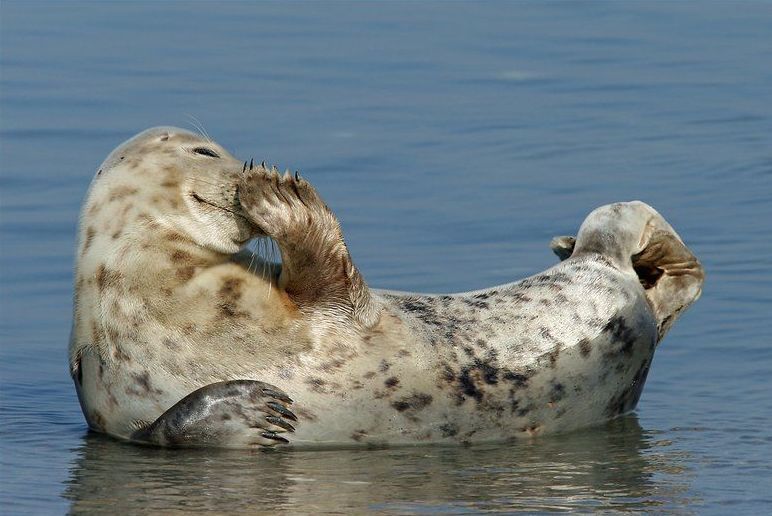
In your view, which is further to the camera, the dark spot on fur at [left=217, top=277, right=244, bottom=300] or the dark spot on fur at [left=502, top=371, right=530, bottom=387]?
the dark spot on fur at [left=502, top=371, right=530, bottom=387]

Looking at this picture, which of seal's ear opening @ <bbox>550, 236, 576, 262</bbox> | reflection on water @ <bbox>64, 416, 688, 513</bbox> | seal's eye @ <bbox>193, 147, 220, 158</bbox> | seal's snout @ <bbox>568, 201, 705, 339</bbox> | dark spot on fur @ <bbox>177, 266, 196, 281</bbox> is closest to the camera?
reflection on water @ <bbox>64, 416, 688, 513</bbox>

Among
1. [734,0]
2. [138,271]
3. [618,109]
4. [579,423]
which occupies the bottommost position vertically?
[579,423]

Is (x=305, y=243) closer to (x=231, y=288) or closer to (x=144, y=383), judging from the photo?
(x=231, y=288)

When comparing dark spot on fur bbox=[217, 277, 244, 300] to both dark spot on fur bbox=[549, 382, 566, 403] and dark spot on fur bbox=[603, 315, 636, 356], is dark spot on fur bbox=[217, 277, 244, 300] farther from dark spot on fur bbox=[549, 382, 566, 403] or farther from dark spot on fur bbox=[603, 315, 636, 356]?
dark spot on fur bbox=[603, 315, 636, 356]

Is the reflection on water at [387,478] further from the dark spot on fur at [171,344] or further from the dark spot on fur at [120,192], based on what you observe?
the dark spot on fur at [120,192]

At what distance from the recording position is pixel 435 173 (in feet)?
42.6

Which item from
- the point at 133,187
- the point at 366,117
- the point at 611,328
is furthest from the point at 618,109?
the point at 133,187

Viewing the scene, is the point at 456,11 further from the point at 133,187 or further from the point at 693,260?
the point at 133,187

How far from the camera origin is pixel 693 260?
9.63 m

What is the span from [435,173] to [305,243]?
5.08 metres

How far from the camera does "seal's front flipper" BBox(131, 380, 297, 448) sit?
7.73 meters

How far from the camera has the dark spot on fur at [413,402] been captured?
8055 millimetres

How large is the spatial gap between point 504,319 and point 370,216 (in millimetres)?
3499

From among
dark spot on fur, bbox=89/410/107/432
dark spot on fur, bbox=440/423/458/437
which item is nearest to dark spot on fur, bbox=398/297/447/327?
dark spot on fur, bbox=440/423/458/437
